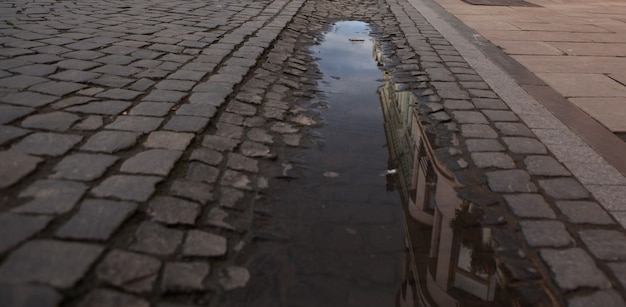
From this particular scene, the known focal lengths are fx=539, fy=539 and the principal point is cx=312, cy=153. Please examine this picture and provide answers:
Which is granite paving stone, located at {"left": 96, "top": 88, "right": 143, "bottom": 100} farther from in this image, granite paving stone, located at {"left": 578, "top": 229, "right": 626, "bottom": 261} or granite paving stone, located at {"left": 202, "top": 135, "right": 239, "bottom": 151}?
granite paving stone, located at {"left": 578, "top": 229, "right": 626, "bottom": 261}

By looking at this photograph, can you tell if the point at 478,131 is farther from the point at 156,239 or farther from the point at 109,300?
the point at 109,300

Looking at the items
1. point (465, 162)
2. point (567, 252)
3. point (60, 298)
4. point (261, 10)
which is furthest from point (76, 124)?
point (261, 10)

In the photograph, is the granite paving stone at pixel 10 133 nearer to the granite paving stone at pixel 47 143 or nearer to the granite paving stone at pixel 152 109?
the granite paving stone at pixel 47 143

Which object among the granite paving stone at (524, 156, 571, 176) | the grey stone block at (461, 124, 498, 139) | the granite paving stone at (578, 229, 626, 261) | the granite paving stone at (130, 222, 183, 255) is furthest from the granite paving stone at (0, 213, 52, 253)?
the grey stone block at (461, 124, 498, 139)

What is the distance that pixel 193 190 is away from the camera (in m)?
2.79

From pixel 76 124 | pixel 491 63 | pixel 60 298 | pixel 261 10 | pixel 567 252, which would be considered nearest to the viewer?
pixel 60 298

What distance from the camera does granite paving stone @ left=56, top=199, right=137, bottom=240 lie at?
222 cm

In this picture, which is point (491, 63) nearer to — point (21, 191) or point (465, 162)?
point (465, 162)

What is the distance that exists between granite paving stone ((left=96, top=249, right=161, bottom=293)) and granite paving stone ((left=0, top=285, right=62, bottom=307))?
19cm

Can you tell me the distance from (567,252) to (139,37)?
5.09m

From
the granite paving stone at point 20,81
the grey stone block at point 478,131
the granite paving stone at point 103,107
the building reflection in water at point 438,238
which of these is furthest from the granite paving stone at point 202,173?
the grey stone block at point 478,131

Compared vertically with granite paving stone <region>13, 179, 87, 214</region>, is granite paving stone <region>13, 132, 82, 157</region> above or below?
above

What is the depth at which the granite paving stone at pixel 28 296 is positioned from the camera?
5.88 ft

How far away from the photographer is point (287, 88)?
5051 mm
